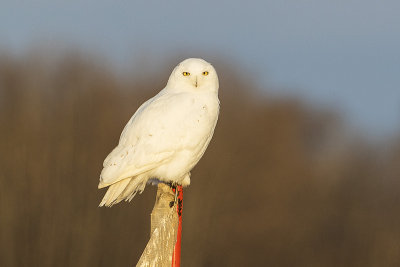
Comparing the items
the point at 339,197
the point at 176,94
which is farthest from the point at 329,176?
the point at 176,94

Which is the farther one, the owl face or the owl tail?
the owl face

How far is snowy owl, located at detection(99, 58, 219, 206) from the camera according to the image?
7.20m

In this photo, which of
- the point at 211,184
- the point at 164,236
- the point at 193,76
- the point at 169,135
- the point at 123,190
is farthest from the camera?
the point at 211,184

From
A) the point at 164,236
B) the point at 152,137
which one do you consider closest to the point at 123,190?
the point at 152,137

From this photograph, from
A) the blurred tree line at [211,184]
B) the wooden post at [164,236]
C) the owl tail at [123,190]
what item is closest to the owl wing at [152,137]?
the owl tail at [123,190]

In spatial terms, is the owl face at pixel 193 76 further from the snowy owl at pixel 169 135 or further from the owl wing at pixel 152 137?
the owl wing at pixel 152 137

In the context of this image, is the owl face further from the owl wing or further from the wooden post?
the wooden post

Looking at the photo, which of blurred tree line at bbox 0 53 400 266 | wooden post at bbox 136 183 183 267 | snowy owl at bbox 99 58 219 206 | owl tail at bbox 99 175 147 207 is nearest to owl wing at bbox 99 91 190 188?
snowy owl at bbox 99 58 219 206

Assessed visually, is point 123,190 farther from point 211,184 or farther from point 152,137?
point 211,184

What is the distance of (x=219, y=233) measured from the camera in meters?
28.6

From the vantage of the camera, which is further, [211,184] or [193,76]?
[211,184]

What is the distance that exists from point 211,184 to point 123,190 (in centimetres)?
2148

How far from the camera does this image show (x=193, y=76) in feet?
24.7

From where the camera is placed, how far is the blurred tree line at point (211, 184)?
992 inches
